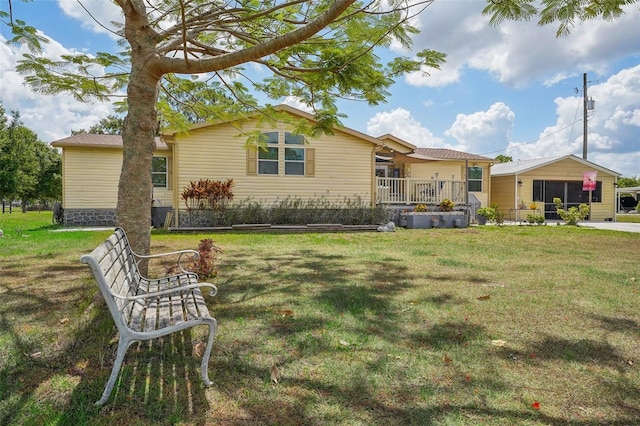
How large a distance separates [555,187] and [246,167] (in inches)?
791

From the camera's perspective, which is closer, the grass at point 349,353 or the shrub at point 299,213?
the grass at point 349,353

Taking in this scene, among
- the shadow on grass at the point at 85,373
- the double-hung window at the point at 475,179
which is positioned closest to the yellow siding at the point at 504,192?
the double-hung window at the point at 475,179

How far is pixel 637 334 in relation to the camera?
364 cm

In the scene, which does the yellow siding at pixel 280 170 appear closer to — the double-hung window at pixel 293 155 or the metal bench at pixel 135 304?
the double-hung window at pixel 293 155

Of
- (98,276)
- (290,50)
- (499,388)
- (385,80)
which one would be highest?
(290,50)

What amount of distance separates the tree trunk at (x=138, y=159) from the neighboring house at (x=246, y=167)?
922 cm

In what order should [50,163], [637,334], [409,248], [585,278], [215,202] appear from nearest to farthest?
[637,334], [585,278], [409,248], [215,202], [50,163]

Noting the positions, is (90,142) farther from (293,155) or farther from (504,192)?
(504,192)

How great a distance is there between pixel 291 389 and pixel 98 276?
1386 mm

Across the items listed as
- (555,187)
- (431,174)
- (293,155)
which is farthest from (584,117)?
(293,155)

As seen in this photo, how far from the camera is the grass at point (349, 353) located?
7.64 feet

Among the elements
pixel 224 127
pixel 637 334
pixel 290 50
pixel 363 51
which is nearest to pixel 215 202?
pixel 224 127

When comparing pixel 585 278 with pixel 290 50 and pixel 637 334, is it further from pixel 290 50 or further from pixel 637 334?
pixel 290 50

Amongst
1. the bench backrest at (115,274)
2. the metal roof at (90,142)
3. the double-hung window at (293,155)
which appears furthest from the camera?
the metal roof at (90,142)
